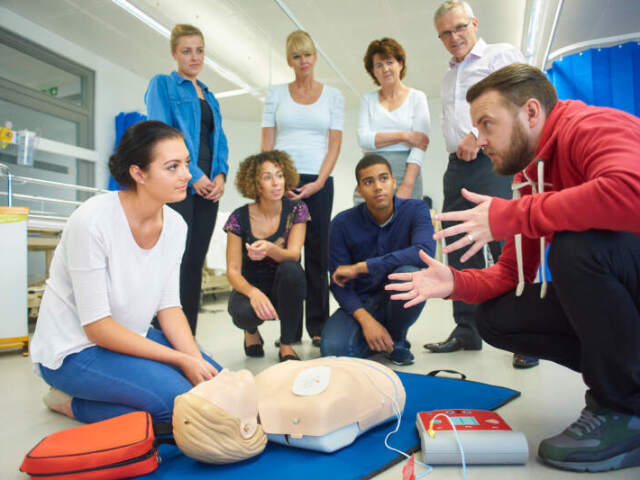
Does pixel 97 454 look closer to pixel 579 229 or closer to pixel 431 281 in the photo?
pixel 431 281

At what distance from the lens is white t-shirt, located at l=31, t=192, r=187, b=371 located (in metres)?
1.31

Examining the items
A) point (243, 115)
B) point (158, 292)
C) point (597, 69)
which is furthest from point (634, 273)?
point (243, 115)

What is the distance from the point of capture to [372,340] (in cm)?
195

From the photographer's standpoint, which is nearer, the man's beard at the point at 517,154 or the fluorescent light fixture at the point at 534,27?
the man's beard at the point at 517,154

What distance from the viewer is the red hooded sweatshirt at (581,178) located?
34.9 inches

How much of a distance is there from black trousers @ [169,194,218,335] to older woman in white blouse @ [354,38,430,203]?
2.82ft

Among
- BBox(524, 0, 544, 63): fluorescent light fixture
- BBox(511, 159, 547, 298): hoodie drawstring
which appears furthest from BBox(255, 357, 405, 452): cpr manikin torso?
BBox(524, 0, 544, 63): fluorescent light fixture

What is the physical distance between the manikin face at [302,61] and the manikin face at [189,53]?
0.49m

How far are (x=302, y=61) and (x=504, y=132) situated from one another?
5.00ft

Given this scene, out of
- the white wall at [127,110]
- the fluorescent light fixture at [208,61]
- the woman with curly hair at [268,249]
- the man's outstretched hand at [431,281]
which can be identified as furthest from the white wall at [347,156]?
the man's outstretched hand at [431,281]

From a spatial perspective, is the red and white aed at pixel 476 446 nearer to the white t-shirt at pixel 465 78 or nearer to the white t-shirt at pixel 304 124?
the white t-shirt at pixel 465 78

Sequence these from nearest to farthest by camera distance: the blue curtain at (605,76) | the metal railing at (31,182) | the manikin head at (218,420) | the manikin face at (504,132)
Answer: the manikin head at (218,420)
the manikin face at (504,132)
the metal railing at (31,182)
the blue curtain at (605,76)

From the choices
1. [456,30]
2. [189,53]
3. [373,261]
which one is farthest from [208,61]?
[373,261]

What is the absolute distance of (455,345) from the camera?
2270 millimetres
